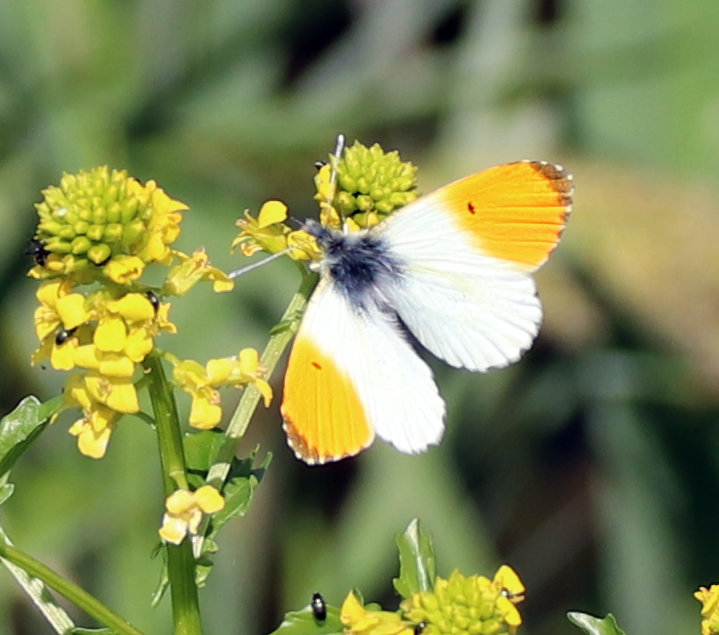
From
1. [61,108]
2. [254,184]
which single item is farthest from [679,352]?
[61,108]

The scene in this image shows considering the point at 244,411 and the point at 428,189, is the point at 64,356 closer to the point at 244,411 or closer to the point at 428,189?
the point at 244,411

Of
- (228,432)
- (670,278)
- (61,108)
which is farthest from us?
(61,108)

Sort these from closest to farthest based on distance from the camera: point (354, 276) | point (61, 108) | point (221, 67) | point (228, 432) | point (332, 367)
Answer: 1. point (228, 432)
2. point (332, 367)
3. point (354, 276)
4. point (61, 108)
5. point (221, 67)

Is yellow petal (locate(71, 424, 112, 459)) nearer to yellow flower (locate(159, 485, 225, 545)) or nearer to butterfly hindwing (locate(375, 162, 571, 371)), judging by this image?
yellow flower (locate(159, 485, 225, 545))

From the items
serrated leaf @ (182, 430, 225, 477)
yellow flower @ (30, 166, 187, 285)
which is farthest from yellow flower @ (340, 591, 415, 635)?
yellow flower @ (30, 166, 187, 285)

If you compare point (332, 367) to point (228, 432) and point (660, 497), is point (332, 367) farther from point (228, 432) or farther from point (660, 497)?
point (660, 497)

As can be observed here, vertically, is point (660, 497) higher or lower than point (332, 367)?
lower

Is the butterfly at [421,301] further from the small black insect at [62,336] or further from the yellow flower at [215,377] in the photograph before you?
the small black insect at [62,336]

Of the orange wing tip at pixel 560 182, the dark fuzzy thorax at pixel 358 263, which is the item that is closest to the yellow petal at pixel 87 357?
the dark fuzzy thorax at pixel 358 263
